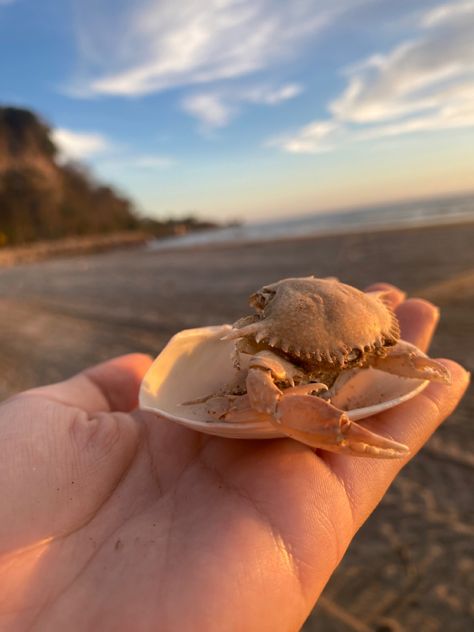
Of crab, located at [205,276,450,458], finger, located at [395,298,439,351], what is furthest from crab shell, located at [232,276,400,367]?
finger, located at [395,298,439,351]

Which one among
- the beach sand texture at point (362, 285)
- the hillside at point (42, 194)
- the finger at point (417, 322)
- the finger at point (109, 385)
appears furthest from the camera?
the hillside at point (42, 194)

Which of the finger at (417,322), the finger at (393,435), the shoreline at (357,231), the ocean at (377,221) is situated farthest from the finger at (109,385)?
the ocean at (377,221)

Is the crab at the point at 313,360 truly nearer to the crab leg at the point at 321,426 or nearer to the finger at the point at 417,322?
the crab leg at the point at 321,426

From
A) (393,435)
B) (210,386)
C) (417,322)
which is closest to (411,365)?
(393,435)

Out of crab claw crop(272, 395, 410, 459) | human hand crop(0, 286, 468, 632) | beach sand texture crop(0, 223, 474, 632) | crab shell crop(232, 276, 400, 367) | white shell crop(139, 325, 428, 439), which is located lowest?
beach sand texture crop(0, 223, 474, 632)

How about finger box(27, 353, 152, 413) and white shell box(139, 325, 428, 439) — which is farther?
finger box(27, 353, 152, 413)

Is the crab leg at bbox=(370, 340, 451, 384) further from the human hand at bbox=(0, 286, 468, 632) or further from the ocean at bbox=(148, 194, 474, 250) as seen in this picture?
the ocean at bbox=(148, 194, 474, 250)

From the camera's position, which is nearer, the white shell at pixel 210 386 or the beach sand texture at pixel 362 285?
the white shell at pixel 210 386

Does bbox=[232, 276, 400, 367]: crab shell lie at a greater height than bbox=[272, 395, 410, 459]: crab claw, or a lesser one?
greater
